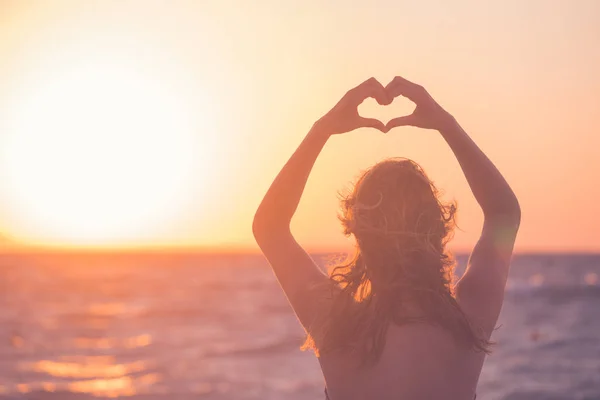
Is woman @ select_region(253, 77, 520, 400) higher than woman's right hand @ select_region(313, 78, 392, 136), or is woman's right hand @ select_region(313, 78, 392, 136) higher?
woman's right hand @ select_region(313, 78, 392, 136)

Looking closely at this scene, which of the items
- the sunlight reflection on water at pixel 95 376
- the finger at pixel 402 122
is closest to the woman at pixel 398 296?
the finger at pixel 402 122

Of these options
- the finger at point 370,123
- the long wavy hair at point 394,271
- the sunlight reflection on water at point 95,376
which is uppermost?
the sunlight reflection on water at point 95,376

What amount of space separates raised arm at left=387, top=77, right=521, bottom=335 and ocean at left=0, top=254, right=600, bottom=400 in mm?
2016

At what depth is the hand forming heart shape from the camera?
111 inches

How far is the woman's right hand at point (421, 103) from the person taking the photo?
9.30 feet

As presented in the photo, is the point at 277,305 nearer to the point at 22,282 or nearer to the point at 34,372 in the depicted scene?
the point at 34,372

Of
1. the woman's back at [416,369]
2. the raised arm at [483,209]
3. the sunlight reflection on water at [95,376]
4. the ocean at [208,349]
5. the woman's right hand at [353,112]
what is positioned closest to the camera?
the woman's back at [416,369]

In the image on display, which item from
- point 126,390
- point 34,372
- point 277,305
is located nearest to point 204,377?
point 126,390

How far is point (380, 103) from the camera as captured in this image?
2840mm

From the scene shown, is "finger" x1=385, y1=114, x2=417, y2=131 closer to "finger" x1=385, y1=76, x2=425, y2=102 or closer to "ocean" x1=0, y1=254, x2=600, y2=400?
"finger" x1=385, y1=76, x2=425, y2=102

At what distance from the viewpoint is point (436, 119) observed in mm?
2846

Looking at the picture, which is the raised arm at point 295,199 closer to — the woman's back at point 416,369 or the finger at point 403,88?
the finger at point 403,88

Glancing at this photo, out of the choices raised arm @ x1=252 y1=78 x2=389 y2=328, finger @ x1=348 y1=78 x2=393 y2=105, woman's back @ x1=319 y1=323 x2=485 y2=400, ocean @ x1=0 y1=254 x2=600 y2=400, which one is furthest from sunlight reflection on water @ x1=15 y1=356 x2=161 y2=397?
woman's back @ x1=319 y1=323 x2=485 y2=400

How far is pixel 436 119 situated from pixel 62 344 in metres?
26.1
